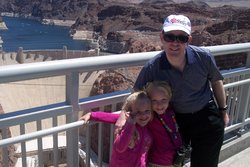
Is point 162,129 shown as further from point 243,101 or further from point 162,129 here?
point 243,101

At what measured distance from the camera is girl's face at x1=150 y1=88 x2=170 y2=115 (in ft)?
6.39

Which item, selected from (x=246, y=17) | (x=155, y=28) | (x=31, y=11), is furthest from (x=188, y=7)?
(x=31, y=11)

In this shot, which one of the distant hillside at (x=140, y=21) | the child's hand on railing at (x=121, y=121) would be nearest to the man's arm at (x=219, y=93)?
the child's hand on railing at (x=121, y=121)

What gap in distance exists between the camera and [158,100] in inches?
76.9

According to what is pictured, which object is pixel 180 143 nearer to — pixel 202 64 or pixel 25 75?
pixel 202 64

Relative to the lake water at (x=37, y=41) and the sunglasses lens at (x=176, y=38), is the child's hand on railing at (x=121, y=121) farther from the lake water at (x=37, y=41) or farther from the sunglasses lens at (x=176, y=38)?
the lake water at (x=37, y=41)

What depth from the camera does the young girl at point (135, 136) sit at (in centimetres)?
183

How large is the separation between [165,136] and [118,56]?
0.59 m

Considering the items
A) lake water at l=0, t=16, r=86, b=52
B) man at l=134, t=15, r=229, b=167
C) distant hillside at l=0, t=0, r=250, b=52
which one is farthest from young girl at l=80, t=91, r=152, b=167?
lake water at l=0, t=16, r=86, b=52

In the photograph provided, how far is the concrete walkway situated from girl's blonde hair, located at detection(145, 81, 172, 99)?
1.82m

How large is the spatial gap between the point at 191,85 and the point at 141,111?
1.21 ft

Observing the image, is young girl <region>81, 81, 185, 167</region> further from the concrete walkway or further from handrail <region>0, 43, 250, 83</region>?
the concrete walkway

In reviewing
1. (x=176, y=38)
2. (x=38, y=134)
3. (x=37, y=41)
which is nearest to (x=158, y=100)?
(x=176, y=38)

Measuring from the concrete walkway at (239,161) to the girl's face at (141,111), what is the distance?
6.20ft
